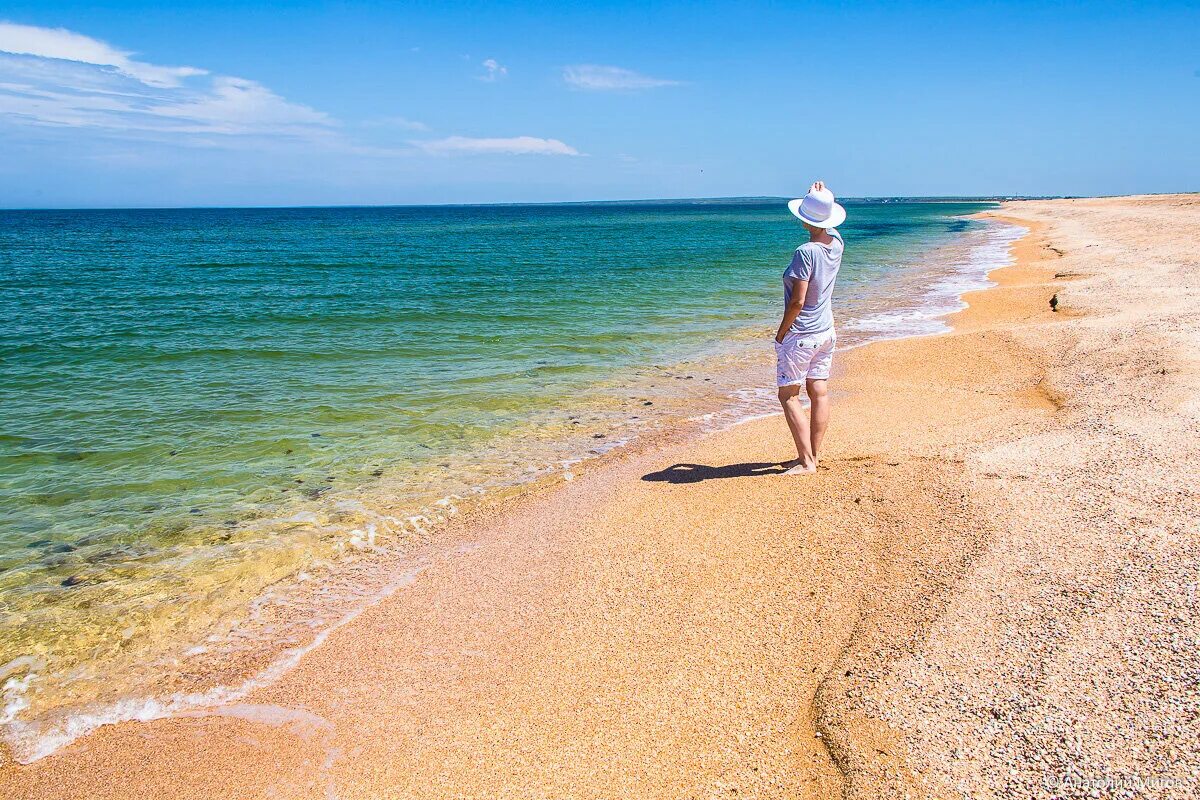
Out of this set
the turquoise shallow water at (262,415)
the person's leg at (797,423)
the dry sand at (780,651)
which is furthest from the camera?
the person's leg at (797,423)

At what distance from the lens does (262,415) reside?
973cm

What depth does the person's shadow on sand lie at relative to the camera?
658 centimetres

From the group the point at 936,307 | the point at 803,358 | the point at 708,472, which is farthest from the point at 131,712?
the point at 936,307

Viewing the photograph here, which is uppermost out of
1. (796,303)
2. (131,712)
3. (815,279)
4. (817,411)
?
(815,279)

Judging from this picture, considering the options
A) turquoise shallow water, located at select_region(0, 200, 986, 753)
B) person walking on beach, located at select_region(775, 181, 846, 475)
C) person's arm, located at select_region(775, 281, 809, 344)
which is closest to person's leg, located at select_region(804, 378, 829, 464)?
person walking on beach, located at select_region(775, 181, 846, 475)

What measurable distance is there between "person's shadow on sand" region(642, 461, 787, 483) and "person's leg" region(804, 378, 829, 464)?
34 centimetres

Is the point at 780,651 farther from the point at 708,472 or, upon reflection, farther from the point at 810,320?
the point at 708,472

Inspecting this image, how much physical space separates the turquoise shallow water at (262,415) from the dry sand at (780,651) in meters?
1.32

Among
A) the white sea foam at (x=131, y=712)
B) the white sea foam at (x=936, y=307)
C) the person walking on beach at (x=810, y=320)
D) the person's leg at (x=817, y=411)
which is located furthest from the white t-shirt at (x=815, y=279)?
the white sea foam at (x=936, y=307)

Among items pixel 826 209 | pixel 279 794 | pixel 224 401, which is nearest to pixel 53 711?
pixel 279 794

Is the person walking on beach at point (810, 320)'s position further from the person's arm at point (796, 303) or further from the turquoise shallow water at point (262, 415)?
the turquoise shallow water at point (262, 415)

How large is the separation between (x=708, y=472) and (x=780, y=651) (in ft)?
10.0

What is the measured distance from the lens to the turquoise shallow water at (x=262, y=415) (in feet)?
17.8

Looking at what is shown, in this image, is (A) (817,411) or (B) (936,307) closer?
(A) (817,411)
